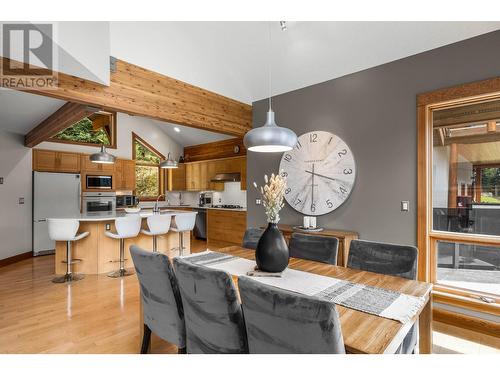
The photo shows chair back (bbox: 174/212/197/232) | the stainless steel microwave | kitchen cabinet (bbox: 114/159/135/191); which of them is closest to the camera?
chair back (bbox: 174/212/197/232)

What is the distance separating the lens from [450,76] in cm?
290

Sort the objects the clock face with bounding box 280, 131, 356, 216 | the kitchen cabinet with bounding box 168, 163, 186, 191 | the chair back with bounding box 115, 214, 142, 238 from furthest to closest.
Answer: the kitchen cabinet with bounding box 168, 163, 186, 191 < the chair back with bounding box 115, 214, 142, 238 < the clock face with bounding box 280, 131, 356, 216

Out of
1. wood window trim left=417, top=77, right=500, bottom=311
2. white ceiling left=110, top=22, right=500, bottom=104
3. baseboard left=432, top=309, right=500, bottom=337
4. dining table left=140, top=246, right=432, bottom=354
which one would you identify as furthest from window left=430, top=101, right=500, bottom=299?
dining table left=140, top=246, right=432, bottom=354

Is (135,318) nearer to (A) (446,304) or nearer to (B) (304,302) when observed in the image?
(B) (304,302)

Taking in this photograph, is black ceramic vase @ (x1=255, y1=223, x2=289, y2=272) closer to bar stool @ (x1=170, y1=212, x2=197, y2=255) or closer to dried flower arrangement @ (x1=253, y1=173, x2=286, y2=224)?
dried flower arrangement @ (x1=253, y1=173, x2=286, y2=224)

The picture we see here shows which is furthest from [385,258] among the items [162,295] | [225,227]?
[225,227]

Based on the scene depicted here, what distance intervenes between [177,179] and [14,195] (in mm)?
3736

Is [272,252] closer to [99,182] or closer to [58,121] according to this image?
[58,121]

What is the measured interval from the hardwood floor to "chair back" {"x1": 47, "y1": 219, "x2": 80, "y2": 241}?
0.65 metres

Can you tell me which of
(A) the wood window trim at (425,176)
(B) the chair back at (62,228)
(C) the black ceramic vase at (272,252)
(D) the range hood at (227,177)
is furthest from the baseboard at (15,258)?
(A) the wood window trim at (425,176)

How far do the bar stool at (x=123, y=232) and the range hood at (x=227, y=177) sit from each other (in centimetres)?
281

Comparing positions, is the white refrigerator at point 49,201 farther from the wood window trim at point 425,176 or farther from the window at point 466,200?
the window at point 466,200

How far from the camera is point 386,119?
3344mm

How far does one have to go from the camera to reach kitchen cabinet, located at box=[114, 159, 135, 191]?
6914 millimetres
